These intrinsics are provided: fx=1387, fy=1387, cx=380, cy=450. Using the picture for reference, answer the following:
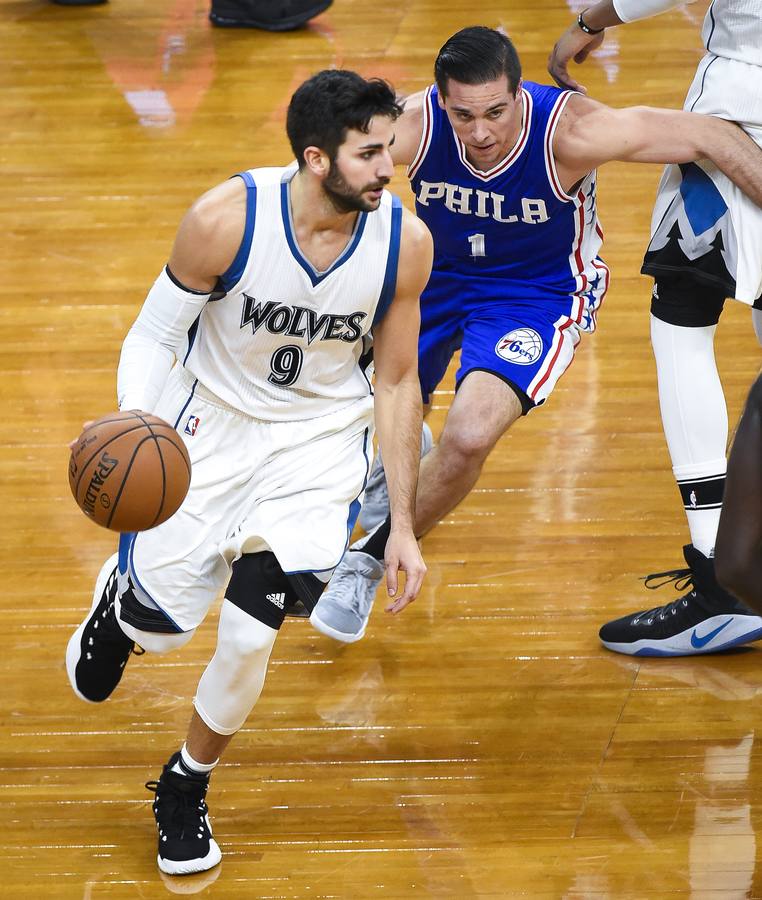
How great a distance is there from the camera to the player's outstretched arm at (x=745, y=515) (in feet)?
7.23

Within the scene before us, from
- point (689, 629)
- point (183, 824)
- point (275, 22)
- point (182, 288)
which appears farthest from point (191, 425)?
point (275, 22)

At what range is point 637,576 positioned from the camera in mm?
3898

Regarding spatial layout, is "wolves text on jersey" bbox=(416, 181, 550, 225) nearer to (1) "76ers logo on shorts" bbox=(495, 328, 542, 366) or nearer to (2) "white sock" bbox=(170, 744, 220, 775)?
(1) "76ers logo on shorts" bbox=(495, 328, 542, 366)

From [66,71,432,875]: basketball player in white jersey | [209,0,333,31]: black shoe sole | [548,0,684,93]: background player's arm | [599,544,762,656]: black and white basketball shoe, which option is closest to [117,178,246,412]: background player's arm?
[66,71,432,875]: basketball player in white jersey

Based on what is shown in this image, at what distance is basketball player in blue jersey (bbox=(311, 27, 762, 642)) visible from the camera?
3527 millimetres

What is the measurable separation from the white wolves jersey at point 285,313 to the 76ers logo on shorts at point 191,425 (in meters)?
0.08


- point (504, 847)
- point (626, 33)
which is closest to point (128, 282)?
point (504, 847)

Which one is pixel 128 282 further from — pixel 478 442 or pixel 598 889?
pixel 598 889

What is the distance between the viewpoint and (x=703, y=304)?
3.58 metres

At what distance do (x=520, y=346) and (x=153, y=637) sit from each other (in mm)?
1336

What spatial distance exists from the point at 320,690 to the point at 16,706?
2.49 ft

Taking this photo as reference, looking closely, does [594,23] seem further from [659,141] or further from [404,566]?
[404,566]

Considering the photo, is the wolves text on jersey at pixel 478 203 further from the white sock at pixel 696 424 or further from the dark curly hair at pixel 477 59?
the white sock at pixel 696 424

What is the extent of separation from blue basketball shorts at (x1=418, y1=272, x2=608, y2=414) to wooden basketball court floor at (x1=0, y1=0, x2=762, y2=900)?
0.54m
